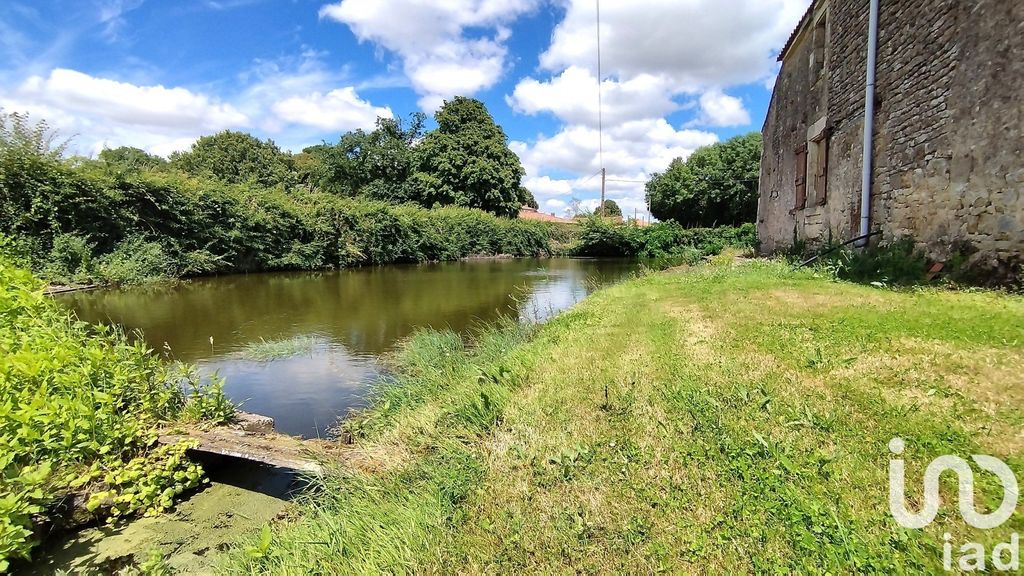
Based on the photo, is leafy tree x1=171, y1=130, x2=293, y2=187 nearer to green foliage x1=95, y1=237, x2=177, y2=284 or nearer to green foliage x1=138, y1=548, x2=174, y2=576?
green foliage x1=95, y1=237, x2=177, y2=284

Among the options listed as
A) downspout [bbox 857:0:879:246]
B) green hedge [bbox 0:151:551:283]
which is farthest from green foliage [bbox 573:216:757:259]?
downspout [bbox 857:0:879:246]

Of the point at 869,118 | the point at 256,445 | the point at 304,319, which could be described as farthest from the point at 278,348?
the point at 869,118

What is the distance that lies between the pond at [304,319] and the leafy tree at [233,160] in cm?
2449

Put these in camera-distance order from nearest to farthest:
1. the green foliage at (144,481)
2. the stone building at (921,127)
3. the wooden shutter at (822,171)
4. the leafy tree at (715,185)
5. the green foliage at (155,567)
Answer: the green foliage at (155,567)
the green foliage at (144,481)
the stone building at (921,127)
the wooden shutter at (822,171)
the leafy tree at (715,185)

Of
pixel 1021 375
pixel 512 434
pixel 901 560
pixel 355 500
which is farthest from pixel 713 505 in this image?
pixel 1021 375

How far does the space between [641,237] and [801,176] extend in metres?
21.1

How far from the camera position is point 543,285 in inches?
669

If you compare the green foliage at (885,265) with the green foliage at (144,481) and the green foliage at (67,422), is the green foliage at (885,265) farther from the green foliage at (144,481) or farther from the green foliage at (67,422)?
the green foliage at (67,422)

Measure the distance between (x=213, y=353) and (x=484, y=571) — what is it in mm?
7353

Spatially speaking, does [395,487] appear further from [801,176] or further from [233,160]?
[233,160]

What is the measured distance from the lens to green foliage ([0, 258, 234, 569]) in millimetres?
2861

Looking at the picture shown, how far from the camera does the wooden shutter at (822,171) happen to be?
10.8 m

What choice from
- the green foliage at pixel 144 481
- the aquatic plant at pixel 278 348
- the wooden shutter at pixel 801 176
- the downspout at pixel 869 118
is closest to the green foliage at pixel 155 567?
the green foliage at pixel 144 481

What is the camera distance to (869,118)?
8.82 m
